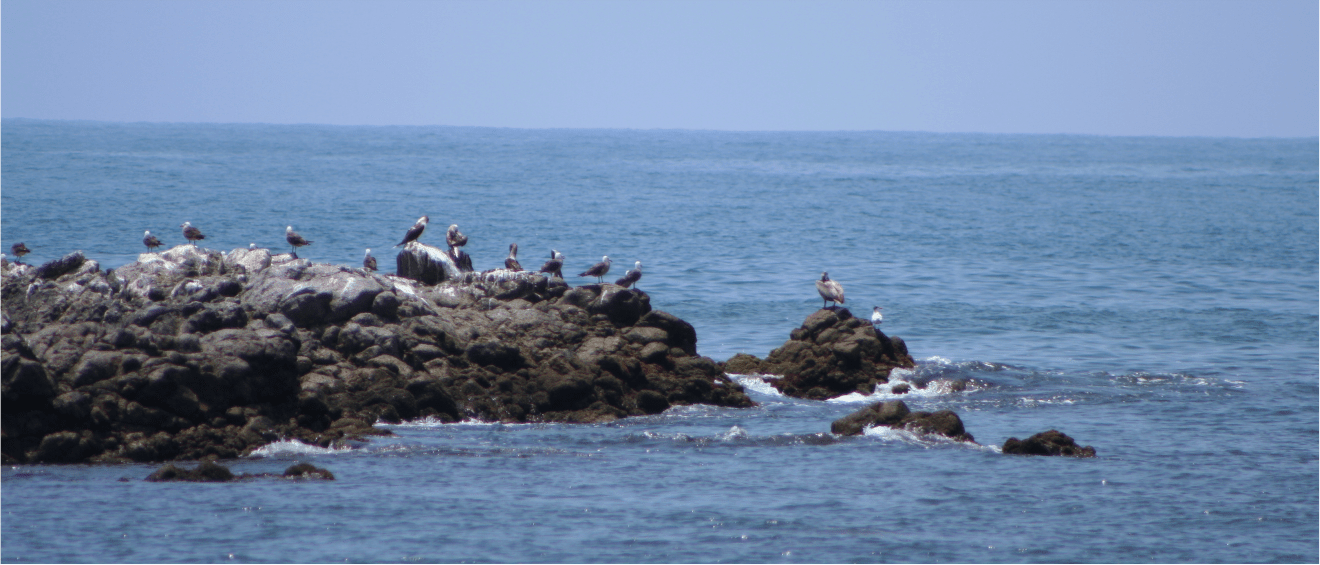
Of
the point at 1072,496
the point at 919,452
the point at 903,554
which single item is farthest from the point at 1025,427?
the point at 903,554

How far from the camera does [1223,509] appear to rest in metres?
15.0

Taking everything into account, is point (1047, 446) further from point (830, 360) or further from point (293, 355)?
point (293, 355)

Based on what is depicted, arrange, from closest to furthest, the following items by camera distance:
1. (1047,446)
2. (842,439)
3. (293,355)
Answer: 1. (1047,446)
2. (293,355)
3. (842,439)

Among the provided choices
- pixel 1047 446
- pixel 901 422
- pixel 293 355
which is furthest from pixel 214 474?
pixel 1047 446

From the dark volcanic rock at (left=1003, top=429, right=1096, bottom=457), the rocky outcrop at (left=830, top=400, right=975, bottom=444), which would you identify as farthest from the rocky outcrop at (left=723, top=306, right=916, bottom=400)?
the dark volcanic rock at (left=1003, top=429, right=1096, bottom=457)

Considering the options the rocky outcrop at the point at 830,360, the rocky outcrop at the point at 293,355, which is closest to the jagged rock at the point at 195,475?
the rocky outcrop at the point at 293,355

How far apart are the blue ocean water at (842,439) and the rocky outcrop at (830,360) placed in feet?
1.78

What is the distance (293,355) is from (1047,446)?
10974mm

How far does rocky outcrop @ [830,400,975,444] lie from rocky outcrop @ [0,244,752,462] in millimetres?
2880

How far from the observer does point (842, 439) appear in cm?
1830

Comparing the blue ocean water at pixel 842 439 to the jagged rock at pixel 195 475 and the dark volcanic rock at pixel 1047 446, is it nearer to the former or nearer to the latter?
the dark volcanic rock at pixel 1047 446

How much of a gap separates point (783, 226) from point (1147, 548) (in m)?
52.2

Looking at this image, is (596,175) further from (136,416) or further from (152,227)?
(136,416)

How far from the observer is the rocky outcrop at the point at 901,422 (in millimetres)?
18266
